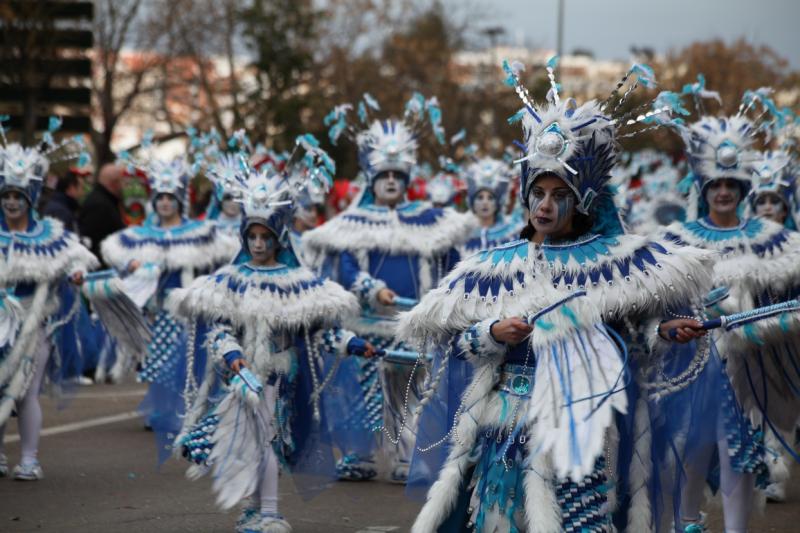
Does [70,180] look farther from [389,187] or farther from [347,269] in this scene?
[347,269]

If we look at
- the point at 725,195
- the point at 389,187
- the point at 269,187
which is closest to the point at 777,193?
the point at 389,187

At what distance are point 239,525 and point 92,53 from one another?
30604 millimetres

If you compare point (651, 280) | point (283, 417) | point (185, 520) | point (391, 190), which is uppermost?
point (391, 190)

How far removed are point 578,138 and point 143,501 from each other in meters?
4.59

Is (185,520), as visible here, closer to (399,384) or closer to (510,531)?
(399,384)

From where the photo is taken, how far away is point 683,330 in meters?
5.11

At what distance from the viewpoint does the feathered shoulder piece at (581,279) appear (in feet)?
16.9

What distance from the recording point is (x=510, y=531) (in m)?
5.12

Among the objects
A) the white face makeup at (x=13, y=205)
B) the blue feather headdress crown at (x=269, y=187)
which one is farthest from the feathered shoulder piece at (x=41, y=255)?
the blue feather headdress crown at (x=269, y=187)

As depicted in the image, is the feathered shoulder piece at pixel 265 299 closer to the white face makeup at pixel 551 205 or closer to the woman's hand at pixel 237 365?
the woman's hand at pixel 237 365

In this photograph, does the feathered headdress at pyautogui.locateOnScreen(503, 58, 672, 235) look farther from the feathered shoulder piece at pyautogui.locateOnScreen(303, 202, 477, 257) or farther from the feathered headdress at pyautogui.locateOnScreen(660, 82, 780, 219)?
the feathered shoulder piece at pyautogui.locateOnScreen(303, 202, 477, 257)

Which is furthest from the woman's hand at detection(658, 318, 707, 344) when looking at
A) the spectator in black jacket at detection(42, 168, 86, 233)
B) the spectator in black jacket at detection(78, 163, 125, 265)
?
the spectator in black jacket at detection(78, 163, 125, 265)

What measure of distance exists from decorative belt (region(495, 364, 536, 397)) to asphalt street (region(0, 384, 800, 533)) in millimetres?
2730

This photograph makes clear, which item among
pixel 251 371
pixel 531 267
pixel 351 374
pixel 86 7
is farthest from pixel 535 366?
pixel 86 7
